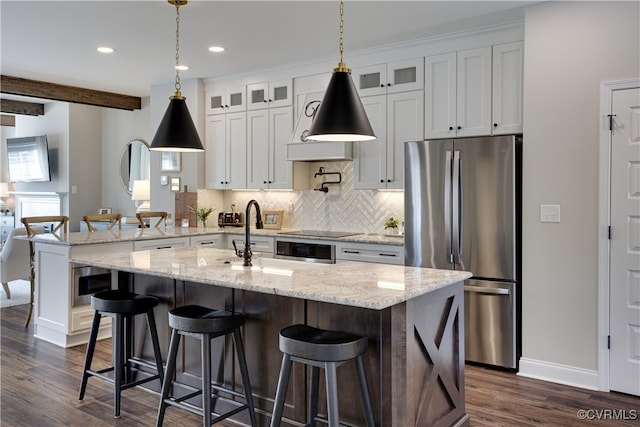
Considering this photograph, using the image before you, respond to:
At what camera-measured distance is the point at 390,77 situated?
472 cm

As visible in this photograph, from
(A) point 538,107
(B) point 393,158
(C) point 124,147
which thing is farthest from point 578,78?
(C) point 124,147

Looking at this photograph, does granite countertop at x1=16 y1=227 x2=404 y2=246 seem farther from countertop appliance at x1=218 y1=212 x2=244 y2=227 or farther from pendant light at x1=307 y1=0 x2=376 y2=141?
pendant light at x1=307 y1=0 x2=376 y2=141

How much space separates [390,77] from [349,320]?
2.93 metres

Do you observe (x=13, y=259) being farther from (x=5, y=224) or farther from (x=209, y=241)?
(x=5, y=224)

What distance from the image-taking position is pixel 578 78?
11.5ft

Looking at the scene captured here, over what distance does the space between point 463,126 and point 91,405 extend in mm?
3496

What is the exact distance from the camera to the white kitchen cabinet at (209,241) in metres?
5.34

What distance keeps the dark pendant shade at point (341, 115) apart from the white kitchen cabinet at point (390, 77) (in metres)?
2.11

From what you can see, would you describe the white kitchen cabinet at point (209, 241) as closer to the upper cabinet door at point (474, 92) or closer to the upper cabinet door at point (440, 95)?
the upper cabinet door at point (440, 95)

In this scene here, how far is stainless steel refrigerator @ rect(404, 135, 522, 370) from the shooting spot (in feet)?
12.5

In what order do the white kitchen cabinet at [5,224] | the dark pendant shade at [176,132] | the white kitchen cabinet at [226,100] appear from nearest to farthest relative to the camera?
the dark pendant shade at [176,132] < the white kitchen cabinet at [226,100] < the white kitchen cabinet at [5,224]

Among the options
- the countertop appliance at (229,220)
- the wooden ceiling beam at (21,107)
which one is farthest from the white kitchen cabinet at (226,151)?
the wooden ceiling beam at (21,107)

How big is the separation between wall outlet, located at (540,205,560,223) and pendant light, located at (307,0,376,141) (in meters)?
1.74

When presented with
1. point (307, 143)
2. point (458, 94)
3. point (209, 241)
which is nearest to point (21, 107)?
point (209, 241)
